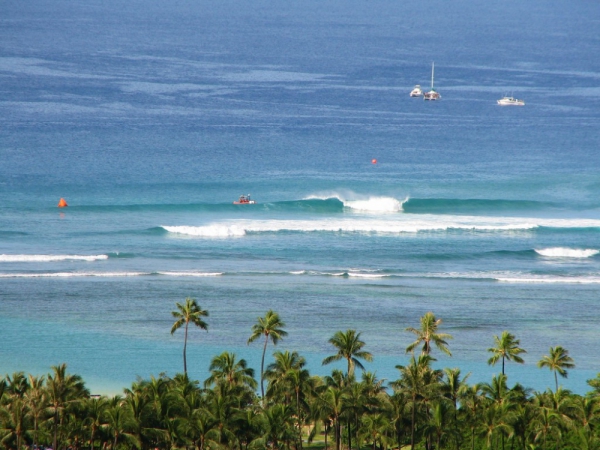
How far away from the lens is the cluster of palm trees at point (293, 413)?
39438 mm

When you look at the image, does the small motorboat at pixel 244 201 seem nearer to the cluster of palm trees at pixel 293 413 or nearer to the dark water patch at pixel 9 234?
the dark water patch at pixel 9 234

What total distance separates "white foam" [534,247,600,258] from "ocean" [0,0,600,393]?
0.23 metres

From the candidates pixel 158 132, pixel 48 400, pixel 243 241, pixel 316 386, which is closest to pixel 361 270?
pixel 243 241

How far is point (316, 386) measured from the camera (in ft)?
141

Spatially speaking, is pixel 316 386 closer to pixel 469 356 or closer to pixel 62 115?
pixel 469 356

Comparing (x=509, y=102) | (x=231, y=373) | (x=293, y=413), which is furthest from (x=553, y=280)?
(x=509, y=102)

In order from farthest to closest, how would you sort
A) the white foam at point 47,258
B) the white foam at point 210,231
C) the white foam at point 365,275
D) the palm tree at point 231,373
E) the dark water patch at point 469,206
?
the dark water patch at point 469,206 < the white foam at point 210,231 < the white foam at point 47,258 < the white foam at point 365,275 < the palm tree at point 231,373

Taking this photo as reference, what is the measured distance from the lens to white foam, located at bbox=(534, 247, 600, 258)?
3098 inches

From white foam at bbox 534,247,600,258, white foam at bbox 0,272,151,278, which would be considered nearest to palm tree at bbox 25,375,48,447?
white foam at bbox 0,272,151,278

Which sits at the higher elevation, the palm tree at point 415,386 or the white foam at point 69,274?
the white foam at point 69,274

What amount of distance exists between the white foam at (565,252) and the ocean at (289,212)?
8.9 inches

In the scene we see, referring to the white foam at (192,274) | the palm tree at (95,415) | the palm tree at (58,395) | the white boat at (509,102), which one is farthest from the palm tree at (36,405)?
the white boat at (509,102)

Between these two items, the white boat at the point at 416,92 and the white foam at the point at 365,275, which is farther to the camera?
the white boat at the point at 416,92

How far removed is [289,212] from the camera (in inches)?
3627
